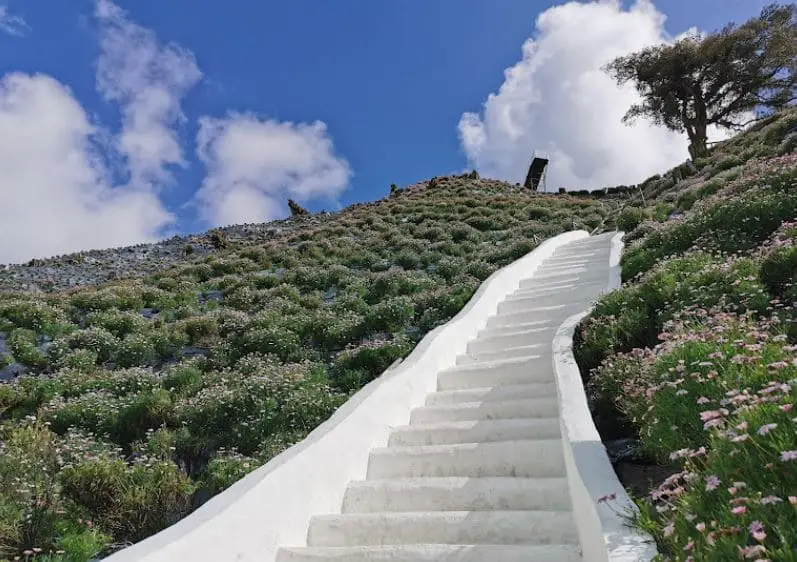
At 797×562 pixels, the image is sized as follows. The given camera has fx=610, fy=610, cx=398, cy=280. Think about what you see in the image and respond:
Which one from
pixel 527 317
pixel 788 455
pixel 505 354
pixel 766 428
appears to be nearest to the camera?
pixel 788 455

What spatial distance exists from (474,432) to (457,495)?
1.03 m

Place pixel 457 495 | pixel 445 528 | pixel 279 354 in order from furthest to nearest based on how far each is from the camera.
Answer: pixel 279 354, pixel 457 495, pixel 445 528

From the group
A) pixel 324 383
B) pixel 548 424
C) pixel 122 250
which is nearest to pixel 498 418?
pixel 548 424

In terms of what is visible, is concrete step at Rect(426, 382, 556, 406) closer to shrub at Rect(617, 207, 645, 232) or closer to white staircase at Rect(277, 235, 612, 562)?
white staircase at Rect(277, 235, 612, 562)

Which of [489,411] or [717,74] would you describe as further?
[717,74]

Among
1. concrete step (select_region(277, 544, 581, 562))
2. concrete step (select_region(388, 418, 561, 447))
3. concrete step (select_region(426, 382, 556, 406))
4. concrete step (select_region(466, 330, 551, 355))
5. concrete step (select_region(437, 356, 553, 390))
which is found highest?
concrete step (select_region(466, 330, 551, 355))

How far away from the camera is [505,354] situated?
7664mm

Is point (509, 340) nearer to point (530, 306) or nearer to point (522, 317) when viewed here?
point (522, 317)

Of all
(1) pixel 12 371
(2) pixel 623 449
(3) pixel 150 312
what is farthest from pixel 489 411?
(3) pixel 150 312

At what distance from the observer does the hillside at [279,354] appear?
4625 millimetres

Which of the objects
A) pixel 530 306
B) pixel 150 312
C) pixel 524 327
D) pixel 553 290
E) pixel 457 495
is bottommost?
pixel 457 495

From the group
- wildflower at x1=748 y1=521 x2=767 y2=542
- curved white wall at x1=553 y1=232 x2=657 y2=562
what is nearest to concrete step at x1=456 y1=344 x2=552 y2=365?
curved white wall at x1=553 y1=232 x2=657 y2=562

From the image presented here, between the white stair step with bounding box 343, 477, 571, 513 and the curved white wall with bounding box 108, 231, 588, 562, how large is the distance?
20cm

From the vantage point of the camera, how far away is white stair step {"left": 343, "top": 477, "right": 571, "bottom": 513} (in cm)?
433
